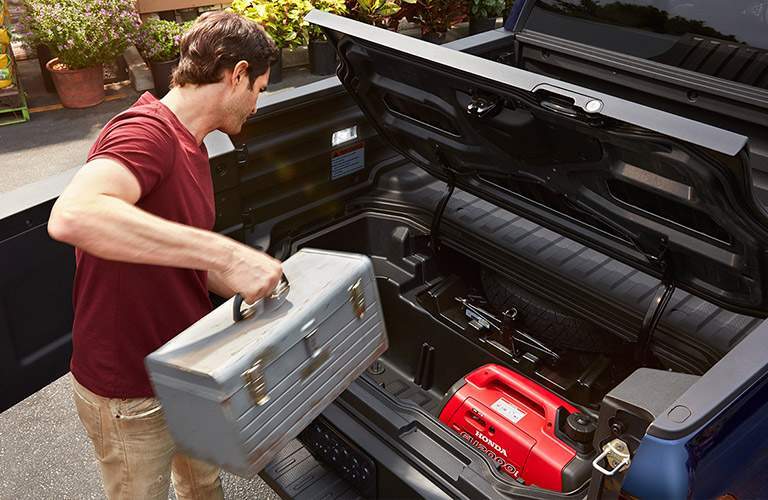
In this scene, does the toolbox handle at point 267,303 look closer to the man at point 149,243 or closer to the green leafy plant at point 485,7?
the man at point 149,243

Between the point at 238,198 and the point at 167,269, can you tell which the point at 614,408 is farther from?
the point at 238,198

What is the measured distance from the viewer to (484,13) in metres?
8.79

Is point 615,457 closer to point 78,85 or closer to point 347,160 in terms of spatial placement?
point 347,160

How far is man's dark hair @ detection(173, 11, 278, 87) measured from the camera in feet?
5.83

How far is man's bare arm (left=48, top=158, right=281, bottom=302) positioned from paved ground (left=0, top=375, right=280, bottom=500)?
5.34 ft

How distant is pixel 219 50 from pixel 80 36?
541cm

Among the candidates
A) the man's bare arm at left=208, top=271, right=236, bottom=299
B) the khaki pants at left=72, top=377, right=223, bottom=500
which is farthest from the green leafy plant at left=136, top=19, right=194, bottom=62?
the khaki pants at left=72, top=377, right=223, bottom=500

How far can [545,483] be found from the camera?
219 cm

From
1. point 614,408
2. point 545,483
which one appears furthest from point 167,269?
point 545,483

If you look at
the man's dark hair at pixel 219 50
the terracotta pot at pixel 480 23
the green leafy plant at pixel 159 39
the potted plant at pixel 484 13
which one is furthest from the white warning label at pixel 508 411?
the terracotta pot at pixel 480 23

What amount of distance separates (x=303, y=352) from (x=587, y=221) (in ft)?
3.89

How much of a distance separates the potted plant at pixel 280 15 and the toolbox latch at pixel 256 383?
593 cm

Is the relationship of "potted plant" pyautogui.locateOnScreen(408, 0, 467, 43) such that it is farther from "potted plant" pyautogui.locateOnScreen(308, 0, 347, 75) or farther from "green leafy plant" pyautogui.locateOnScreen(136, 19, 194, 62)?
"green leafy plant" pyautogui.locateOnScreen(136, 19, 194, 62)

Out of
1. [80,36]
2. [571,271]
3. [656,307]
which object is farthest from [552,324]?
[80,36]
